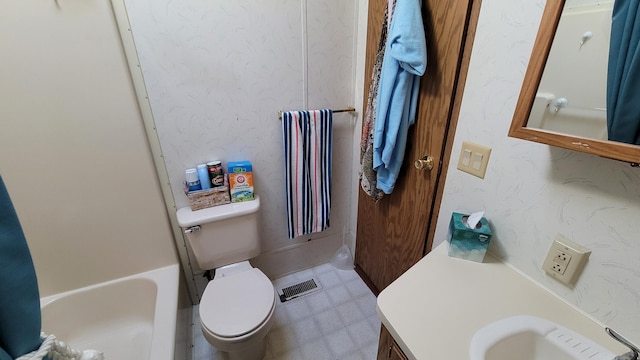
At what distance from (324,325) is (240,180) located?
0.98 metres

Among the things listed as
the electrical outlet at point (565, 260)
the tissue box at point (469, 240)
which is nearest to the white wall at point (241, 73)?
the tissue box at point (469, 240)

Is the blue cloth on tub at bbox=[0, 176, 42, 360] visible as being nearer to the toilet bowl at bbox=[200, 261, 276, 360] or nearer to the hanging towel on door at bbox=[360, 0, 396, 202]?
the toilet bowl at bbox=[200, 261, 276, 360]

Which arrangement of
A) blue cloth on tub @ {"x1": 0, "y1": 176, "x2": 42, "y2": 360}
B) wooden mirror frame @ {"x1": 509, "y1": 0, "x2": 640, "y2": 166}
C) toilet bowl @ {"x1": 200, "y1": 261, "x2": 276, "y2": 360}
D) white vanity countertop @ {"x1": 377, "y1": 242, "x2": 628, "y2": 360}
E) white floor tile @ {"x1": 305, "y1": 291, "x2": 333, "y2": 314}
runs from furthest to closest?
white floor tile @ {"x1": 305, "y1": 291, "x2": 333, "y2": 314}
toilet bowl @ {"x1": 200, "y1": 261, "x2": 276, "y2": 360}
white vanity countertop @ {"x1": 377, "y1": 242, "x2": 628, "y2": 360}
wooden mirror frame @ {"x1": 509, "y1": 0, "x2": 640, "y2": 166}
blue cloth on tub @ {"x1": 0, "y1": 176, "x2": 42, "y2": 360}

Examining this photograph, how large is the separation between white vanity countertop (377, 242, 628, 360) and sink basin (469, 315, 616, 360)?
0.02m

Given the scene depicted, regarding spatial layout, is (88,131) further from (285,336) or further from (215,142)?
(285,336)

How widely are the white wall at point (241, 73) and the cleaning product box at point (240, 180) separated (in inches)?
2.7

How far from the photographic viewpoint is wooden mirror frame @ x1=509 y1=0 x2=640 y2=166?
1.73 feet

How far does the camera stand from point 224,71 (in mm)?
1287

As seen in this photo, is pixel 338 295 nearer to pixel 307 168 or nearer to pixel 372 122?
pixel 307 168

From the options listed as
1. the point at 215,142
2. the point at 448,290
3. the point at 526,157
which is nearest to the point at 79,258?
the point at 215,142

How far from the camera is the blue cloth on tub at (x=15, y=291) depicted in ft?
1.30

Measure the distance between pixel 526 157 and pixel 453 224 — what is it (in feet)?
0.97

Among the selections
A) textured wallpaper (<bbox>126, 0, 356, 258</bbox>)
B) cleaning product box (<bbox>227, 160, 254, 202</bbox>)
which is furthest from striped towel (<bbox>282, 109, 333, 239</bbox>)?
cleaning product box (<bbox>227, 160, 254, 202</bbox>)

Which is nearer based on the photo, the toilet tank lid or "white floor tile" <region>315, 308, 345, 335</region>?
the toilet tank lid
